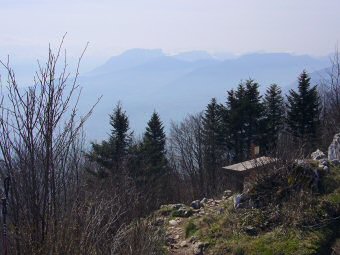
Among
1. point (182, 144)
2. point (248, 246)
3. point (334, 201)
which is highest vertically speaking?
point (182, 144)

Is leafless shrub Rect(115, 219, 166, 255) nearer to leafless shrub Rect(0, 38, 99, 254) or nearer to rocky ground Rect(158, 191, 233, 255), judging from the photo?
leafless shrub Rect(0, 38, 99, 254)

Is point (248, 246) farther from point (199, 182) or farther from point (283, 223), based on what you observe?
point (199, 182)

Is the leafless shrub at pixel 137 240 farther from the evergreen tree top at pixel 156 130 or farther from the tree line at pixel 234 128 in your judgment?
the evergreen tree top at pixel 156 130

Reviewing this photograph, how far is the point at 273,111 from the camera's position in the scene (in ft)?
112

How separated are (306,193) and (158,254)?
3.58 metres

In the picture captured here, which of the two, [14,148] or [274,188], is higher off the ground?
[14,148]

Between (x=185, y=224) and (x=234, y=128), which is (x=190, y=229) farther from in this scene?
(x=234, y=128)

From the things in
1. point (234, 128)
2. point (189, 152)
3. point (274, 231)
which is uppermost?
point (234, 128)

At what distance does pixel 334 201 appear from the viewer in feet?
29.1

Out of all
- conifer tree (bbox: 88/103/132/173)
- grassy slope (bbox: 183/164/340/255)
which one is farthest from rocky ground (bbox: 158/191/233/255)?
conifer tree (bbox: 88/103/132/173)

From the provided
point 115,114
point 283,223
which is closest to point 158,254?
point 283,223

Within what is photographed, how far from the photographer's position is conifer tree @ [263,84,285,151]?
107ft

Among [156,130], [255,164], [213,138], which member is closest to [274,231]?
[255,164]

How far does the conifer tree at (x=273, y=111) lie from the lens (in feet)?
107
